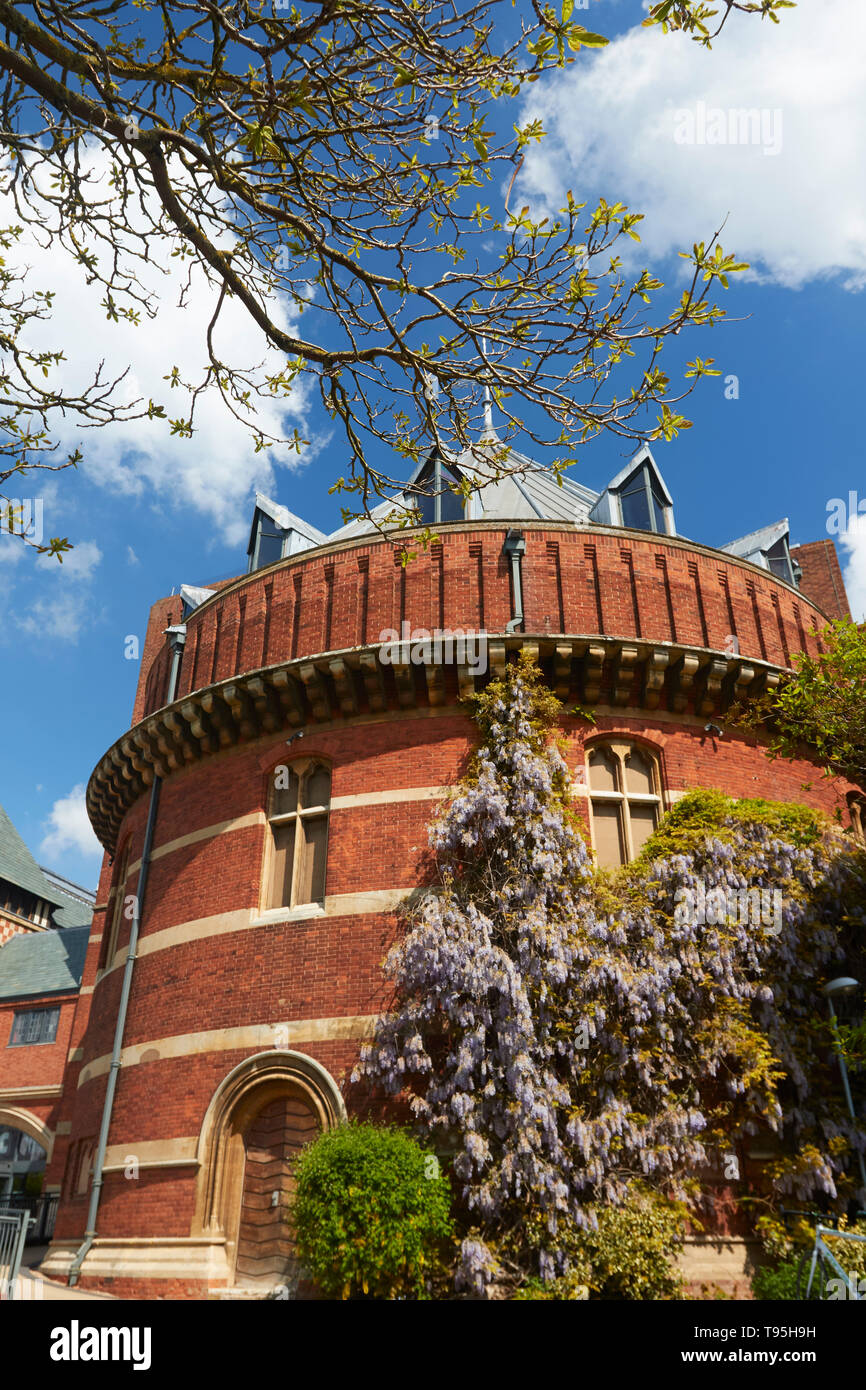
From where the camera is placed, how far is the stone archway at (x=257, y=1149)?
13305 mm

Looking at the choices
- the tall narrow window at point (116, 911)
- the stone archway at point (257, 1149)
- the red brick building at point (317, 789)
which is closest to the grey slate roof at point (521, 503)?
the red brick building at point (317, 789)

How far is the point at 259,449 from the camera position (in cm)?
850

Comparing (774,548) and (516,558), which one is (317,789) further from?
(774,548)

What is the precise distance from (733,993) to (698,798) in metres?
2.84

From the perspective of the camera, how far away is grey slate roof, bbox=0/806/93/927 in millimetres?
38156

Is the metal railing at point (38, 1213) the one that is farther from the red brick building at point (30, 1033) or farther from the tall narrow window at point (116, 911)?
the tall narrow window at point (116, 911)
